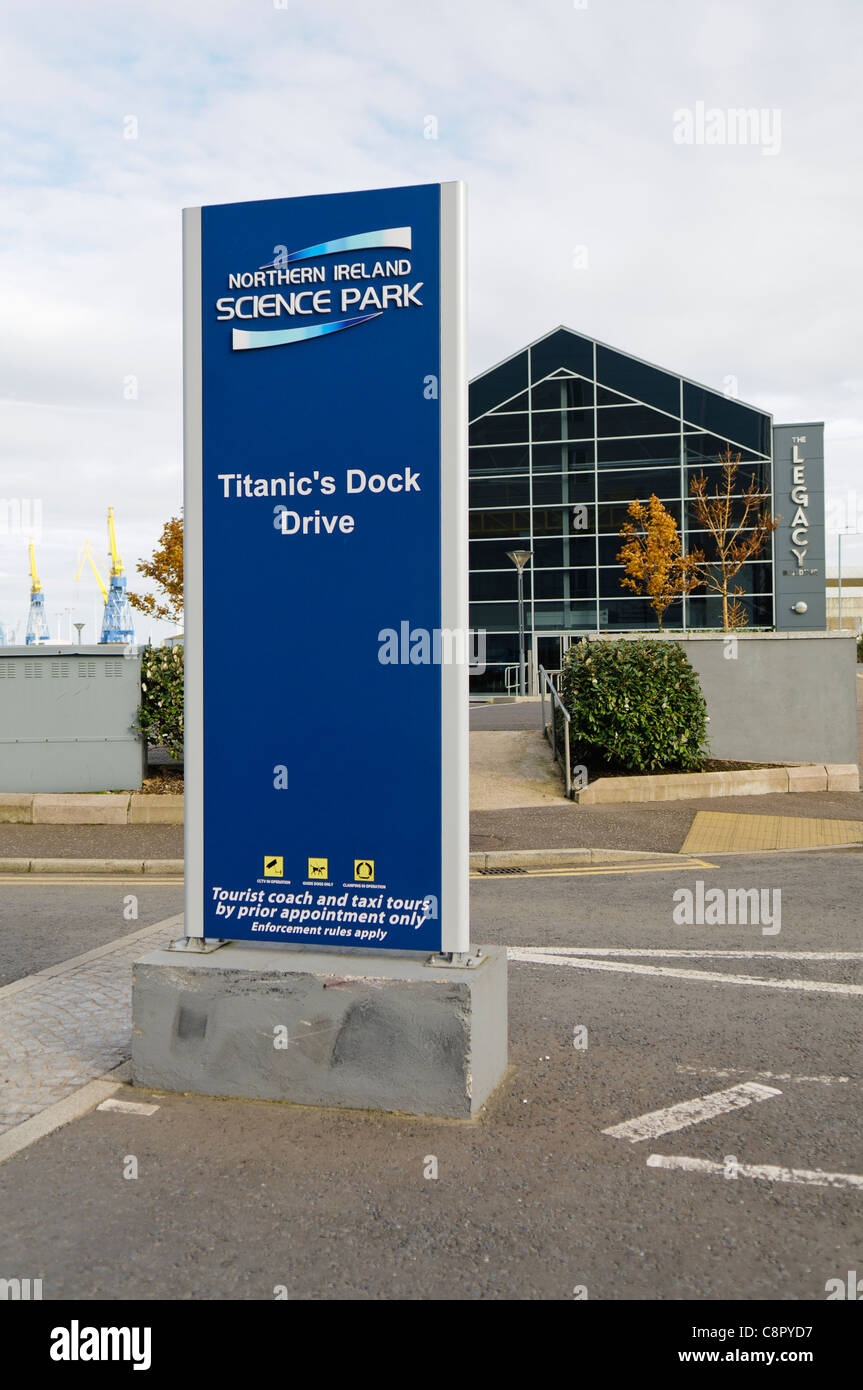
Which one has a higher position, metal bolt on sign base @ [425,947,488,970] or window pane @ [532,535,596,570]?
window pane @ [532,535,596,570]

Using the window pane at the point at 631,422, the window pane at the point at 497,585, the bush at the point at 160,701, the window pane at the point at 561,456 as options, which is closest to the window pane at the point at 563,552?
the window pane at the point at 497,585

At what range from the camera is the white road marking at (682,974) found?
6.12m

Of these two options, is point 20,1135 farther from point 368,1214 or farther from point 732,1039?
point 732,1039

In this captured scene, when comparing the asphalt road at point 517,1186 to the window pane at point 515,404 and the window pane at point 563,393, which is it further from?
the window pane at point 515,404

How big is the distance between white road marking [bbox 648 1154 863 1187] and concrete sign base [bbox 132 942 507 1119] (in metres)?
0.78

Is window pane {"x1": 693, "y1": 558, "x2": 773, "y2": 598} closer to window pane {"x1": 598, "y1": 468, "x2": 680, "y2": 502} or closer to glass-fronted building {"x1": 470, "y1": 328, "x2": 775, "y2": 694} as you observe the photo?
glass-fronted building {"x1": 470, "y1": 328, "x2": 775, "y2": 694}

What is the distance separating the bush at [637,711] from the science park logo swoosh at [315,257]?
10.3m

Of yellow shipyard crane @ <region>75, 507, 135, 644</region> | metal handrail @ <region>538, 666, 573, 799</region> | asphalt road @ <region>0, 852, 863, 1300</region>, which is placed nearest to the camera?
asphalt road @ <region>0, 852, 863, 1300</region>

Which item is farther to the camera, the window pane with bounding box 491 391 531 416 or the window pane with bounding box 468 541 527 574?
the window pane with bounding box 468 541 527 574

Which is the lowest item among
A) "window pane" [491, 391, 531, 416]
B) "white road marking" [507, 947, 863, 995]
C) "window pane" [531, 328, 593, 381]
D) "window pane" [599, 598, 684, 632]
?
"white road marking" [507, 947, 863, 995]

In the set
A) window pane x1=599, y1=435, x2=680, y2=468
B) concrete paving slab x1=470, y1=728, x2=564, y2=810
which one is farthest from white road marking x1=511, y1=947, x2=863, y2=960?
window pane x1=599, y1=435, x2=680, y2=468

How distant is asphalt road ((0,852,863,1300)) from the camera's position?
320cm

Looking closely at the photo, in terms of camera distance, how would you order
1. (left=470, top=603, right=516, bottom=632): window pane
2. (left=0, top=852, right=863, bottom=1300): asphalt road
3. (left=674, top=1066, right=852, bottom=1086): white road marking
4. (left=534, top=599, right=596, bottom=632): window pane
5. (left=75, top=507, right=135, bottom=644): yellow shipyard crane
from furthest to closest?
(left=75, top=507, right=135, bottom=644): yellow shipyard crane
(left=470, top=603, right=516, bottom=632): window pane
(left=534, top=599, right=596, bottom=632): window pane
(left=674, top=1066, right=852, bottom=1086): white road marking
(left=0, top=852, right=863, bottom=1300): asphalt road
